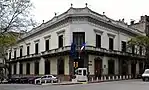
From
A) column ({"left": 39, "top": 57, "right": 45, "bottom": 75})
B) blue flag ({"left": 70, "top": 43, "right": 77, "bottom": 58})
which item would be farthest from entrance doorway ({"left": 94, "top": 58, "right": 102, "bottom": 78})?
column ({"left": 39, "top": 57, "right": 45, "bottom": 75})

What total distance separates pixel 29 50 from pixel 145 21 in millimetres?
26637

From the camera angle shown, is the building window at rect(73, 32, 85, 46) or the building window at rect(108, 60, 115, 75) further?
the building window at rect(108, 60, 115, 75)

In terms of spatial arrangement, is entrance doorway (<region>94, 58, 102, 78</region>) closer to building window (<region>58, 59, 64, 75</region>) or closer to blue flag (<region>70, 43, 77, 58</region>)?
building window (<region>58, 59, 64, 75</region>)

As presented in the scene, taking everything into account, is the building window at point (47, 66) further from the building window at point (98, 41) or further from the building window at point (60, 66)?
the building window at point (98, 41)

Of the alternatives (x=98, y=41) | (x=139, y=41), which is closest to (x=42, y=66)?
(x=98, y=41)

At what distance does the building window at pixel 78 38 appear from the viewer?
169 ft

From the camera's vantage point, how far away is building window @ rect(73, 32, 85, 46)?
51.5 m

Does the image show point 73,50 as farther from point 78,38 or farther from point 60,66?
point 60,66

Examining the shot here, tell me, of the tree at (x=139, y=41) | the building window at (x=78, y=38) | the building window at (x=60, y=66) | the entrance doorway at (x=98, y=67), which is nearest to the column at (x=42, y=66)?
the building window at (x=60, y=66)

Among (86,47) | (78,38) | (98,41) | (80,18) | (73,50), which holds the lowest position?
(73,50)

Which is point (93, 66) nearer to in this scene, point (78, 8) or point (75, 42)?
point (75, 42)

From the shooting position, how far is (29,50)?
68062mm

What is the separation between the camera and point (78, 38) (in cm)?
5197

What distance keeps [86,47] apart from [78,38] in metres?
2.76
